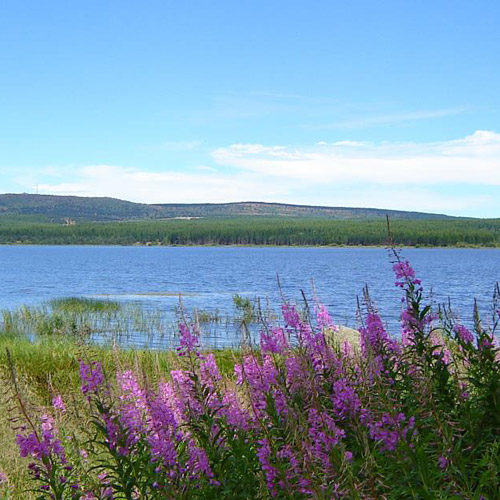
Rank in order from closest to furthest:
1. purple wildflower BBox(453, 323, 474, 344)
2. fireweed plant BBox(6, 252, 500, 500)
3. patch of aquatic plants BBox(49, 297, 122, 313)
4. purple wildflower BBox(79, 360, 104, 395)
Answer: fireweed plant BBox(6, 252, 500, 500)
purple wildflower BBox(79, 360, 104, 395)
purple wildflower BBox(453, 323, 474, 344)
patch of aquatic plants BBox(49, 297, 122, 313)

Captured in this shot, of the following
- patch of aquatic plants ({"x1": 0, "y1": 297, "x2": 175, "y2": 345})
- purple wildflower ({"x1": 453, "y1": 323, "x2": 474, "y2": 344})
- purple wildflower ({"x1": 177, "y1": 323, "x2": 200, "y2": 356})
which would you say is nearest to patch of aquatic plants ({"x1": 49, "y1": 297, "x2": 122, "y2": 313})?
patch of aquatic plants ({"x1": 0, "y1": 297, "x2": 175, "y2": 345})

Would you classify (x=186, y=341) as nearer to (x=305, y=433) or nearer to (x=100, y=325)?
(x=305, y=433)

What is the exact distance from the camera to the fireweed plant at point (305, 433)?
11.2 ft

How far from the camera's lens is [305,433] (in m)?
3.09

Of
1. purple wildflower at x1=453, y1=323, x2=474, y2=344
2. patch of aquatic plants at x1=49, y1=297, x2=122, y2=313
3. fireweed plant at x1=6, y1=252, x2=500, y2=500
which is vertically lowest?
patch of aquatic plants at x1=49, y1=297, x2=122, y2=313

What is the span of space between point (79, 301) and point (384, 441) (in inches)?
1545

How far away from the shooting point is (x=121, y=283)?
7362cm

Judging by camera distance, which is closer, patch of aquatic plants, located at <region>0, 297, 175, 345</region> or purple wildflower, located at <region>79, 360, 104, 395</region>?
purple wildflower, located at <region>79, 360, 104, 395</region>

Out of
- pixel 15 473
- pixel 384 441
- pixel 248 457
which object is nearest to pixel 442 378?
Answer: pixel 384 441

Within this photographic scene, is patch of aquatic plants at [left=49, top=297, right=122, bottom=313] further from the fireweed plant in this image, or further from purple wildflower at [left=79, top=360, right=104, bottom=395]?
purple wildflower at [left=79, top=360, right=104, bottom=395]

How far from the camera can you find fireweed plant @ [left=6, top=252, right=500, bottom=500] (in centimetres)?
341

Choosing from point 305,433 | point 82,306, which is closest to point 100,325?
point 82,306

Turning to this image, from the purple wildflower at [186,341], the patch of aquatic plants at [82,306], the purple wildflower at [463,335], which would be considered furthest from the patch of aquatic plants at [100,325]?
the purple wildflower at [186,341]

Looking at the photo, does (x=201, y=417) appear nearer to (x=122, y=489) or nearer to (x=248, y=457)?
(x=248, y=457)
